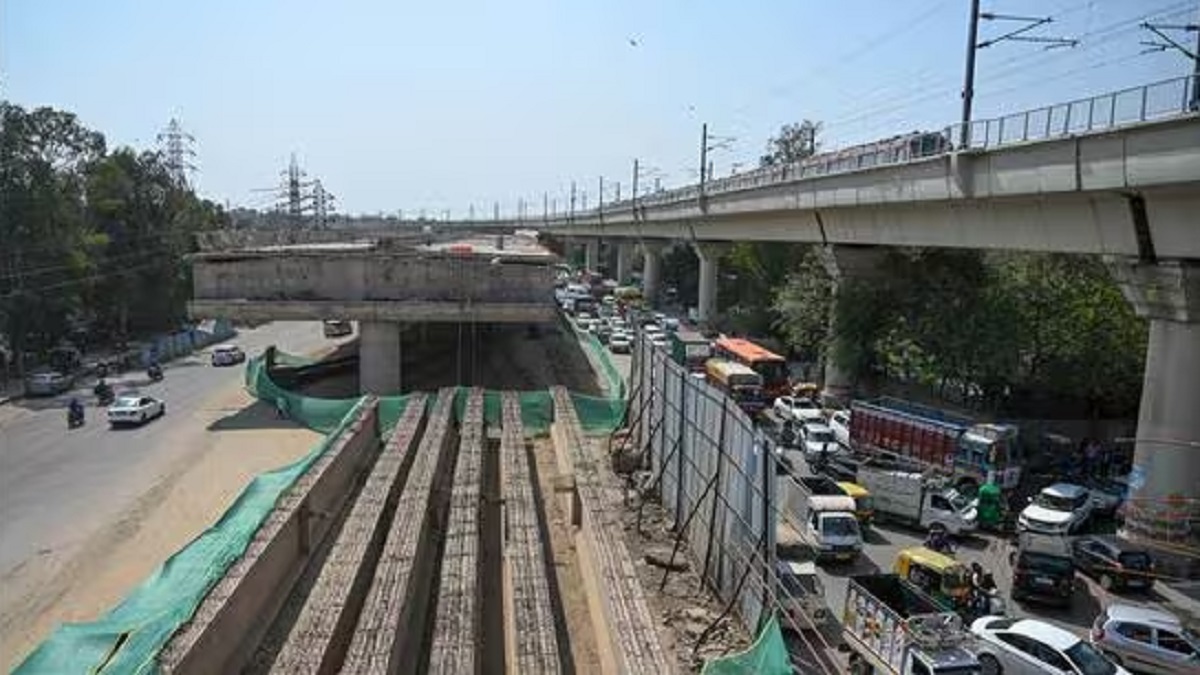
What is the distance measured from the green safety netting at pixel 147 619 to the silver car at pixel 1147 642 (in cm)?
1472

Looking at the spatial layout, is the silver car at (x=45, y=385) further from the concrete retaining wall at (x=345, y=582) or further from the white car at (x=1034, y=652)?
the white car at (x=1034, y=652)

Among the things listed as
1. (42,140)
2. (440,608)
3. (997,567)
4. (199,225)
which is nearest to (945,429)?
(997,567)

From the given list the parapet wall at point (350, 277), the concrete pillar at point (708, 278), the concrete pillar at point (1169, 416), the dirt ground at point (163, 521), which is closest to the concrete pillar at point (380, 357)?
the parapet wall at point (350, 277)

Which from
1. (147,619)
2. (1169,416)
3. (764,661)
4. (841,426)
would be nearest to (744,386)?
(841,426)

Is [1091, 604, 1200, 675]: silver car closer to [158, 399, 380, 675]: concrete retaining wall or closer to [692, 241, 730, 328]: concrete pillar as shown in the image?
[158, 399, 380, 675]: concrete retaining wall

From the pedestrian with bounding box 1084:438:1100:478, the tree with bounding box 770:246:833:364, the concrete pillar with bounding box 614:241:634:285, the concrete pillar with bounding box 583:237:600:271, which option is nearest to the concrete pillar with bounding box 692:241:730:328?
the tree with bounding box 770:246:833:364

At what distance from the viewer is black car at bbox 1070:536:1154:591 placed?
20125 millimetres

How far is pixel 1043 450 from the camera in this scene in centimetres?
3180

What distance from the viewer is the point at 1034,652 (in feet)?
48.1

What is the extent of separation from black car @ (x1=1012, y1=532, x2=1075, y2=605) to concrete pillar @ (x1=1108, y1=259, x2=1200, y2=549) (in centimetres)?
338

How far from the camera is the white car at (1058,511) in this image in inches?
914

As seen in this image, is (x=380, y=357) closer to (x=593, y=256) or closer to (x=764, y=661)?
(x=764, y=661)

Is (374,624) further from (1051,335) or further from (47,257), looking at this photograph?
(47,257)

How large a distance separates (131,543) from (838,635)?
1577 cm
